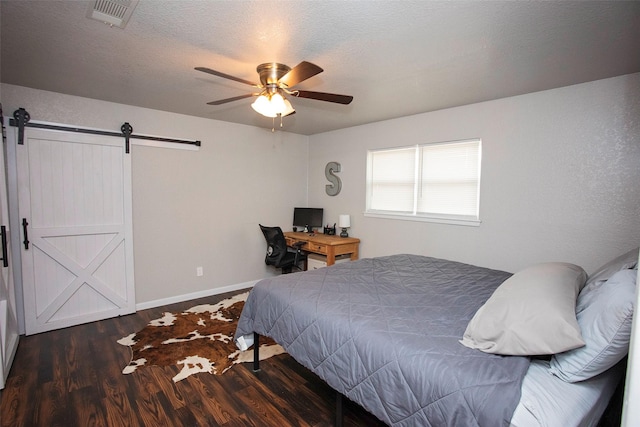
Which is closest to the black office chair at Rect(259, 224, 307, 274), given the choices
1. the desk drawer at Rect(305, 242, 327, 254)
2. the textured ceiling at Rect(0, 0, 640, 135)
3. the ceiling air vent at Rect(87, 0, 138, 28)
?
the desk drawer at Rect(305, 242, 327, 254)

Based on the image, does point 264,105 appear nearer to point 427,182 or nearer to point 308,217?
point 427,182

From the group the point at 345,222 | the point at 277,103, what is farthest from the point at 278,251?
the point at 277,103

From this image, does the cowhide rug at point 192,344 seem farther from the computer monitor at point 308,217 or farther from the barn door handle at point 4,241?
the computer monitor at point 308,217

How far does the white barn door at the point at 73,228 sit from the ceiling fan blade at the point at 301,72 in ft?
8.11

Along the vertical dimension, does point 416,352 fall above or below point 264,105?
below

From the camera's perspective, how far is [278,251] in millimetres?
4367

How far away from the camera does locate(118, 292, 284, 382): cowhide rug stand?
8.41 feet

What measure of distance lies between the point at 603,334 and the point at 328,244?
3069 millimetres

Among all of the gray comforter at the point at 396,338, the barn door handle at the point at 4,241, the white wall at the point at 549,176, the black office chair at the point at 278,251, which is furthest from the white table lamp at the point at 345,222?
the barn door handle at the point at 4,241

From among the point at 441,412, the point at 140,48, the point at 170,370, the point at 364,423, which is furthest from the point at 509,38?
the point at 170,370

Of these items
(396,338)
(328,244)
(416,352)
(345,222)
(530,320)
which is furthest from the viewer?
(345,222)

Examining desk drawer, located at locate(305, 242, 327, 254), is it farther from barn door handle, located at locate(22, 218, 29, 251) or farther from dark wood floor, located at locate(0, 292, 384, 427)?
barn door handle, located at locate(22, 218, 29, 251)

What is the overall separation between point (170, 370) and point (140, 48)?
7.98 ft

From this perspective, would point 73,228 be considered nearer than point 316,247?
Yes
